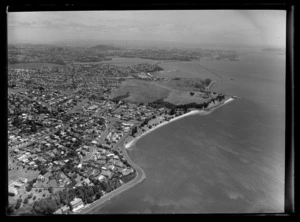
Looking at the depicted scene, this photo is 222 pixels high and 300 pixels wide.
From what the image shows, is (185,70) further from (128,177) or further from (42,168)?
(42,168)

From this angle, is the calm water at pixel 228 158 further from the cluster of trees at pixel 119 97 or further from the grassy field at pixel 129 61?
the grassy field at pixel 129 61

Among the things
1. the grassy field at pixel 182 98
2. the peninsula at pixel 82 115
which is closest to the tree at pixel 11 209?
the peninsula at pixel 82 115

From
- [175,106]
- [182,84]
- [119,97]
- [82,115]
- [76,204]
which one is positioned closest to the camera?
[76,204]

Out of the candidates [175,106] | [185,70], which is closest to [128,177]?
[175,106]
